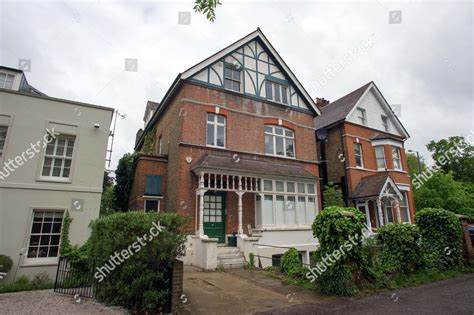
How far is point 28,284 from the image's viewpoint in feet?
27.8

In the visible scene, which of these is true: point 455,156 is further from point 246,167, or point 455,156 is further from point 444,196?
point 246,167

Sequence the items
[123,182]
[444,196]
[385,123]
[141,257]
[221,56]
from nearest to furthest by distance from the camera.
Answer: [141,257] → [221,56] → [123,182] → [385,123] → [444,196]

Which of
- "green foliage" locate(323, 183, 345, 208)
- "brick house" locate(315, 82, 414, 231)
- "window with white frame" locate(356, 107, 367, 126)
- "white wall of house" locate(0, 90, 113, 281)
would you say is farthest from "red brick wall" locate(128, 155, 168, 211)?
"window with white frame" locate(356, 107, 367, 126)

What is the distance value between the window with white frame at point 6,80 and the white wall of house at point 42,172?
9.22ft

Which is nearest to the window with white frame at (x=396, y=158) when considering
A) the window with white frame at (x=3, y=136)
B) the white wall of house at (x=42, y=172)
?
the white wall of house at (x=42, y=172)

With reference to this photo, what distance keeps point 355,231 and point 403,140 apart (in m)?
19.4

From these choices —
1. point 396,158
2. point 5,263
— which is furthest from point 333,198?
point 5,263

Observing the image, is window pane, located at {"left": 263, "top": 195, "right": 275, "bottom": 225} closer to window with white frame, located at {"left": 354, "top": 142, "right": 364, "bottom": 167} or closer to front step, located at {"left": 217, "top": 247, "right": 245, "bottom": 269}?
front step, located at {"left": 217, "top": 247, "right": 245, "bottom": 269}

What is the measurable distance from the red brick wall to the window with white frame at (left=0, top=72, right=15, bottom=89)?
21.7 feet

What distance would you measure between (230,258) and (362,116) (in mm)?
16414

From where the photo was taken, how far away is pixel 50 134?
10.5 m

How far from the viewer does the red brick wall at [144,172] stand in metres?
14.2

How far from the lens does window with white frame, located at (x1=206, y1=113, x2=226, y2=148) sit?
47.9 ft

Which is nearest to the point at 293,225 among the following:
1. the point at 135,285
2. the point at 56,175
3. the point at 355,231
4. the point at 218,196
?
the point at 218,196
